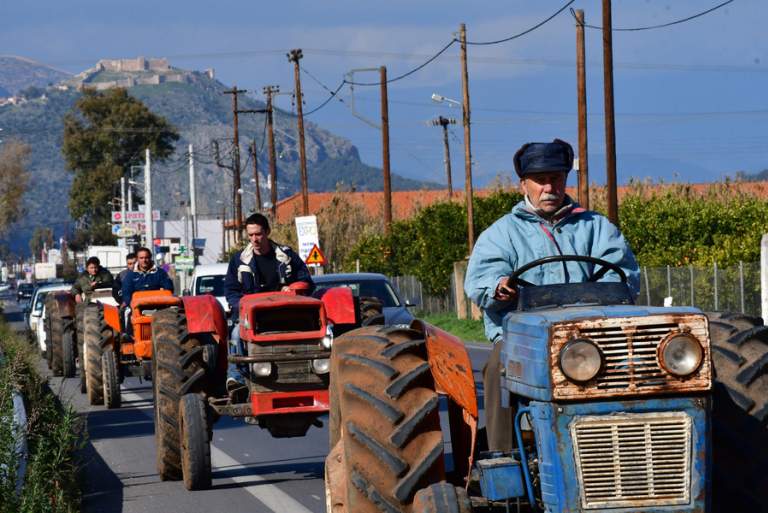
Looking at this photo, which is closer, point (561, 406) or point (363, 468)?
point (561, 406)

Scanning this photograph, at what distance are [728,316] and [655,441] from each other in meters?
1.65

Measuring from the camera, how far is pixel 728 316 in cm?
752

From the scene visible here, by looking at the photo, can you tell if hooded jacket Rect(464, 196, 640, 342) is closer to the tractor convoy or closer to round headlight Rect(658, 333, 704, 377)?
the tractor convoy

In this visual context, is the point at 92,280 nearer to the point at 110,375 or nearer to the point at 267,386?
the point at 110,375

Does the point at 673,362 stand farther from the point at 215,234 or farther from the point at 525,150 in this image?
the point at 215,234

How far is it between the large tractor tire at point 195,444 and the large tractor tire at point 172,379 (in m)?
0.33

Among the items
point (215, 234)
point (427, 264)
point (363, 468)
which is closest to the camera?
point (363, 468)

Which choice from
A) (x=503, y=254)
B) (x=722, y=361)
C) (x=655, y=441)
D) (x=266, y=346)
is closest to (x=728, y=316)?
(x=722, y=361)

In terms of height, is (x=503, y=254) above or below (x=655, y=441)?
above

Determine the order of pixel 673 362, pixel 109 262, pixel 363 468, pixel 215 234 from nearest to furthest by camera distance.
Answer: pixel 673 362
pixel 363 468
pixel 109 262
pixel 215 234

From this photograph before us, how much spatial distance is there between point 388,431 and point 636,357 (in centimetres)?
133

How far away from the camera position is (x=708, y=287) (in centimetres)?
3216

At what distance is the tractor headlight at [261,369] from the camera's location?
39.3 feet

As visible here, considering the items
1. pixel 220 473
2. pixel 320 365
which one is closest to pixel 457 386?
pixel 320 365
